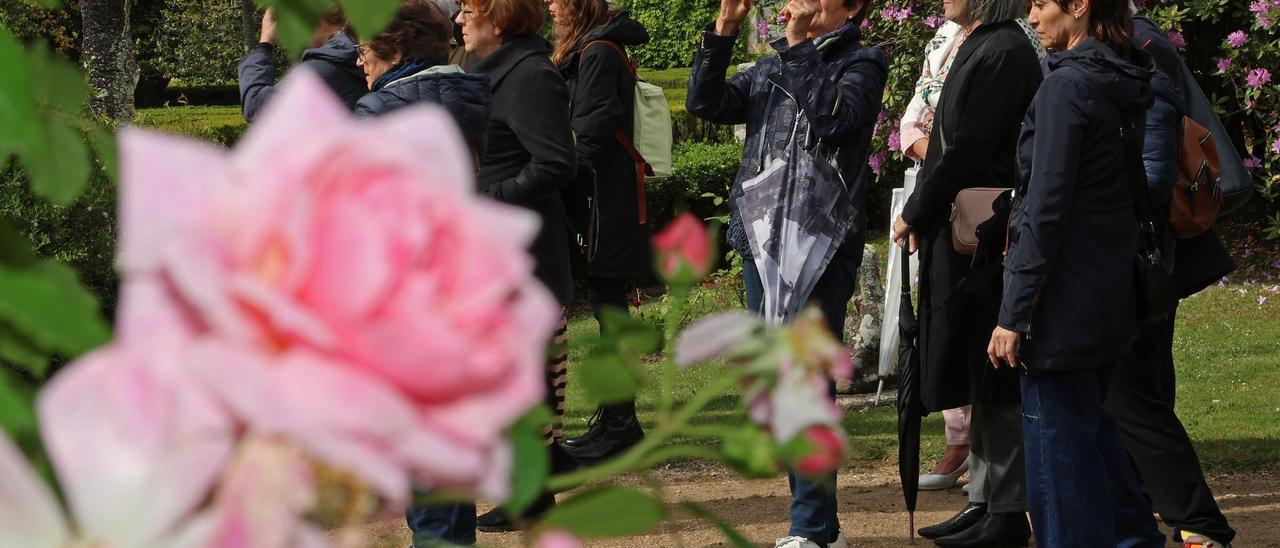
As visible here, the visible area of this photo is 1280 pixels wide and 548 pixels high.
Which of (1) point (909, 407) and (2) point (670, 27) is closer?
(1) point (909, 407)

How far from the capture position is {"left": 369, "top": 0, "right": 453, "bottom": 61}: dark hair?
3.92 metres

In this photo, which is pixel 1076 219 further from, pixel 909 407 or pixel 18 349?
pixel 18 349

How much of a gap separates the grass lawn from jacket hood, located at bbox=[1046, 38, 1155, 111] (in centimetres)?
149

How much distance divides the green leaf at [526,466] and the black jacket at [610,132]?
4621 millimetres

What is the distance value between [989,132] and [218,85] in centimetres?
2897

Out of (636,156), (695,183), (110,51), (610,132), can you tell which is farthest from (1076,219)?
(695,183)

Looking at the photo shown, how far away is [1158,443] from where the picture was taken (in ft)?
14.6

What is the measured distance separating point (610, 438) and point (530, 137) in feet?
6.51

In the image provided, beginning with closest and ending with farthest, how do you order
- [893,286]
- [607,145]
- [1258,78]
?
[607,145] → [893,286] → [1258,78]

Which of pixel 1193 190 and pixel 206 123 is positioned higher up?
pixel 1193 190

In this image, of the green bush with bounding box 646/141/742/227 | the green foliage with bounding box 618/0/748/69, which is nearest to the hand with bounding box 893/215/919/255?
the green bush with bounding box 646/141/742/227

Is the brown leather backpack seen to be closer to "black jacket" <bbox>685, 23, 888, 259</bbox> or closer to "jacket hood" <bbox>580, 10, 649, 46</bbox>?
"black jacket" <bbox>685, 23, 888, 259</bbox>

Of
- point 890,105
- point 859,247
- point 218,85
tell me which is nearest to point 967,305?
point 859,247

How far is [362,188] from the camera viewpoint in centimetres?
39
